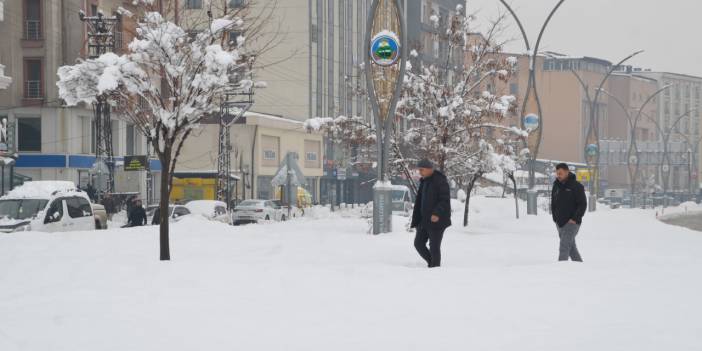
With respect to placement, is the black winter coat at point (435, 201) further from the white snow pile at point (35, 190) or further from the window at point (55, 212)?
the white snow pile at point (35, 190)

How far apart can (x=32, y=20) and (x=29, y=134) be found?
5.78 meters

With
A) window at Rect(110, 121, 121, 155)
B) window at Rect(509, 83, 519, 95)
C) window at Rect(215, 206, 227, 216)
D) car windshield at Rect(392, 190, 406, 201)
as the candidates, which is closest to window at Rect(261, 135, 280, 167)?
window at Rect(110, 121, 121, 155)

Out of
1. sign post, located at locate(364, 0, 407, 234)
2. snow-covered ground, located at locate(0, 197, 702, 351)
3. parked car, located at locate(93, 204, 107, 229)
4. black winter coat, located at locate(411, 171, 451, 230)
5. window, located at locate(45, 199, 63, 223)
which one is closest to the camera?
snow-covered ground, located at locate(0, 197, 702, 351)

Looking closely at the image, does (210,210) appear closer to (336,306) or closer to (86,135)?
(86,135)

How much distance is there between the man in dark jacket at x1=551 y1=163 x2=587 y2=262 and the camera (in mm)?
13234

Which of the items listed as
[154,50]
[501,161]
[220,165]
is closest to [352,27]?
[220,165]

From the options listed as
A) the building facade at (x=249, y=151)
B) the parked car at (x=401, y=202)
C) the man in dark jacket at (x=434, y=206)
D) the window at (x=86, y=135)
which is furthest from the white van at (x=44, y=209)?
the building facade at (x=249, y=151)

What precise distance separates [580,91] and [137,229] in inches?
4658

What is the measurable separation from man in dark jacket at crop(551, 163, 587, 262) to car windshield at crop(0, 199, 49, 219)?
14.9 m

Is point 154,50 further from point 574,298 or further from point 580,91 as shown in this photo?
point 580,91

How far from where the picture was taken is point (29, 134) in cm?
5078

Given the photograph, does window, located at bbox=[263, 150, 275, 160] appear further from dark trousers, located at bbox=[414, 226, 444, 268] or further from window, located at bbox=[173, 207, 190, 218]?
dark trousers, located at bbox=[414, 226, 444, 268]

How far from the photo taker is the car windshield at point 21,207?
23.9 metres

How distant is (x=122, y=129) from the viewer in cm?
5669
